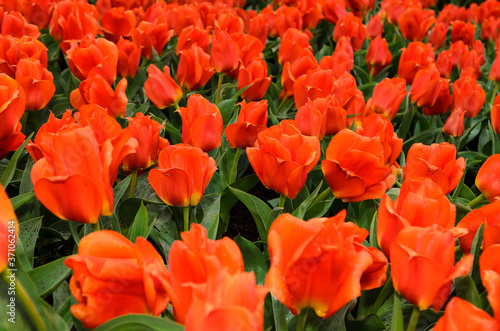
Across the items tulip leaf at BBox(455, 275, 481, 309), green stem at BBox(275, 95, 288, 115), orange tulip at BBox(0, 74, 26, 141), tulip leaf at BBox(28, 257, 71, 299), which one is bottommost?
green stem at BBox(275, 95, 288, 115)

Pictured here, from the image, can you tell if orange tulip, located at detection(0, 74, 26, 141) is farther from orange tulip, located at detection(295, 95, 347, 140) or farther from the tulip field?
orange tulip, located at detection(295, 95, 347, 140)

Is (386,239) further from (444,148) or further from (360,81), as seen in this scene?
(360,81)

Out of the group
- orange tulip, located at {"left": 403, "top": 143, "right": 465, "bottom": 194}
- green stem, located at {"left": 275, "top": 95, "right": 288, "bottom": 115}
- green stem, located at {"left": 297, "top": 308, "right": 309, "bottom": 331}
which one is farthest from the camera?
green stem, located at {"left": 275, "top": 95, "right": 288, "bottom": 115}

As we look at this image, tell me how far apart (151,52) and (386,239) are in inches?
48.6

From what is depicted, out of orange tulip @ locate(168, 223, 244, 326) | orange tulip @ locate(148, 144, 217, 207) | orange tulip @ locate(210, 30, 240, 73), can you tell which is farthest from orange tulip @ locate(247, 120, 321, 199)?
orange tulip @ locate(210, 30, 240, 73)

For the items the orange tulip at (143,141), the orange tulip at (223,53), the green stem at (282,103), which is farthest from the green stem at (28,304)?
the green stem at (282,103)

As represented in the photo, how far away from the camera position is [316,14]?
2.45m

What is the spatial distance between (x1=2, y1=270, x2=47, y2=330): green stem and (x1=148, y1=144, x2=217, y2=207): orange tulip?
309 mm

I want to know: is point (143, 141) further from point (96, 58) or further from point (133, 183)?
point (96, 58)

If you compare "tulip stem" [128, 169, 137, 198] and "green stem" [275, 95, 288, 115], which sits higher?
"tulip stem" [128, 169, 137, 198]

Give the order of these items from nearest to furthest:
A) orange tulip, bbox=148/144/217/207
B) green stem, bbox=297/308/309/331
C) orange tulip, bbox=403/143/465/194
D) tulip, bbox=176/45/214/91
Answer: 1. green stem, bbox=297/308/309/331
2. orange tulip, bbox=148/144/217/207
3. orange tulip, bbox=403/143/465/194
4. tulip, bbox=176/45/214/91

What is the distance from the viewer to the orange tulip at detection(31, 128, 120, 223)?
26.5 inches

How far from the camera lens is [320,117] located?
3.76ft

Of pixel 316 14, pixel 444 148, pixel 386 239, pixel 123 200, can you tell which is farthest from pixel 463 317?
pixel 316 14
